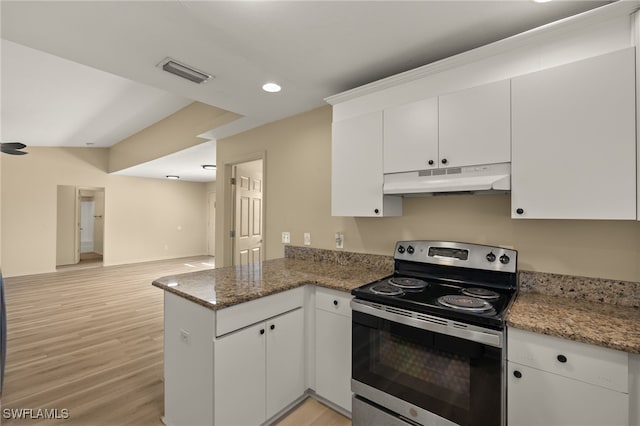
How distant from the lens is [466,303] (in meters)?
1.47

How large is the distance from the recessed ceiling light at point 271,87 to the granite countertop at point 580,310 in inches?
85.1

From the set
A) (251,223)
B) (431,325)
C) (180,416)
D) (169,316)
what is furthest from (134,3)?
(251,223)

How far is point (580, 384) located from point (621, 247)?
83 centimetres

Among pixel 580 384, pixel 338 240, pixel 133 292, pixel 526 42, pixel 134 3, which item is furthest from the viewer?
pixel 133 292

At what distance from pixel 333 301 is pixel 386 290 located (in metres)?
0.41

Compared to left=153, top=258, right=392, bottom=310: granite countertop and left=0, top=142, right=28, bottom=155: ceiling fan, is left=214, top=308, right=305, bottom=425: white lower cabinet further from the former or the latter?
left=0, top=142, right=28, bottom=155: ceiling fan

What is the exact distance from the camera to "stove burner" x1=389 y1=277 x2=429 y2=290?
1.80m

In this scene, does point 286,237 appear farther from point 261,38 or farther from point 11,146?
point 11,146

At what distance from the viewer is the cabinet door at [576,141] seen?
1311mm

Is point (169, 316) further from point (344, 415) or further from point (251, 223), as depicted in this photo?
point (251, 223)

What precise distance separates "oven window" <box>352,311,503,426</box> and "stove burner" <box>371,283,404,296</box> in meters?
0.15

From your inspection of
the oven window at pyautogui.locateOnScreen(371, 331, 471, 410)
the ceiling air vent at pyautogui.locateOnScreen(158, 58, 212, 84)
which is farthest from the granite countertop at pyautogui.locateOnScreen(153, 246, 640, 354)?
the ceiling air vent at pyautogui.locateOnScreen(158, 58, 212, 84)

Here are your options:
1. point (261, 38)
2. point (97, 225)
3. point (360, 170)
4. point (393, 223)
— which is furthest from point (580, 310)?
point (97, 225)

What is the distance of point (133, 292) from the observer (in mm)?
5020
